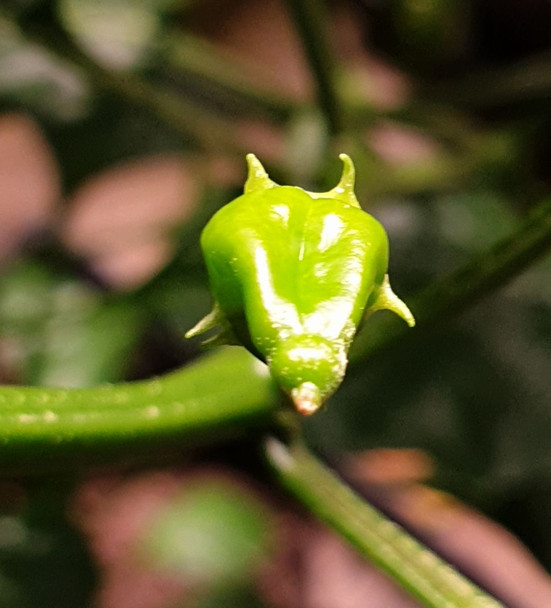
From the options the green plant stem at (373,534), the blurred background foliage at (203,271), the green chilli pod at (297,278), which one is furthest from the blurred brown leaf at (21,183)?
the green chilli pod at (297,278)

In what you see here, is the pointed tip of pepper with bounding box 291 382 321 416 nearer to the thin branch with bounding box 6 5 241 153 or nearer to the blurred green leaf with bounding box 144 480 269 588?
the thin branch with bounding box 6 5 241 153

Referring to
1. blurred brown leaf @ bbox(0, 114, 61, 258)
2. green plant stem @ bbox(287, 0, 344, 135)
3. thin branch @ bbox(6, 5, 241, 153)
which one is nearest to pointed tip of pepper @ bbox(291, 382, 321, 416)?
green plant stem @ bbox(287, 0, 344, 135)

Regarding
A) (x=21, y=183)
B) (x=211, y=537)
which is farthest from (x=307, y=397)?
(x=21, y=183)

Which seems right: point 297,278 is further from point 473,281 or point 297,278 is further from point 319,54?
point 319,54

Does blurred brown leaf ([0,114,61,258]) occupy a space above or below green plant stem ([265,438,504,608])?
below

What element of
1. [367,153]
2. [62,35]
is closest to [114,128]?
[62,35]

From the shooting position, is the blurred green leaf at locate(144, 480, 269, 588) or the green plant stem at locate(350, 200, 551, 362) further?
the blurred green leaf at locate(144, 480, 269, 588)

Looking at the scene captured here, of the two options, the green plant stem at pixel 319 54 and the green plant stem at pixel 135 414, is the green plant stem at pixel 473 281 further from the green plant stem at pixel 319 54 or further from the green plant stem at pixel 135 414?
the green plant stem at pixel 319 54

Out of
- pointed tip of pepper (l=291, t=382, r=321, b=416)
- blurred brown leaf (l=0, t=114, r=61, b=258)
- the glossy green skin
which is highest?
the glossy green skin
